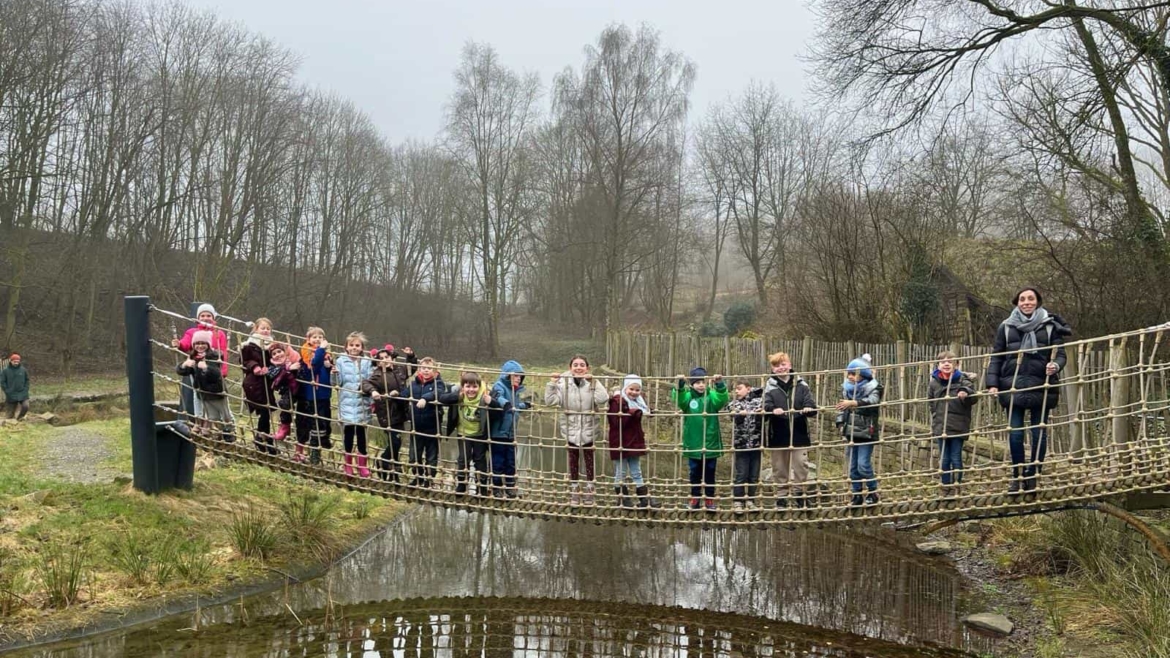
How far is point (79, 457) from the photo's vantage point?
27.5ft

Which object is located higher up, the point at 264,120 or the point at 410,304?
the point at 264,120

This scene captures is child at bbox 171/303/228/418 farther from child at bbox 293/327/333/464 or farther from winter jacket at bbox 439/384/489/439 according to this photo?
winter jacket at bbox 439/384/489/439

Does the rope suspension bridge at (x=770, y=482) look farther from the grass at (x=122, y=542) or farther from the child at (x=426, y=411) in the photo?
the grass at (x=122, y=542)

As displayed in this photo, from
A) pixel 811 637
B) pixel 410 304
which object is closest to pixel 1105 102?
pixel 811 637

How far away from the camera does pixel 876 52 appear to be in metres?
10.9

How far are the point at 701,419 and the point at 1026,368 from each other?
7.47 ft

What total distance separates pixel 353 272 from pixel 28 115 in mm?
12943

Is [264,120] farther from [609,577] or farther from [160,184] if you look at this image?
[609,577]

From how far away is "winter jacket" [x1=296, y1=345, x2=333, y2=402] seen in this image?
6129 millimetres

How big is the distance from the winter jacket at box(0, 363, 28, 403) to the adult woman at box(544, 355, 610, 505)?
981cm

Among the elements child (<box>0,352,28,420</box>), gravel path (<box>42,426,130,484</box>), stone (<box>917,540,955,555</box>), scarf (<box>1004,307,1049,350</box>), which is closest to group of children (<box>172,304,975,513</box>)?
scarf (<box>1004,307,1049,350</box>)

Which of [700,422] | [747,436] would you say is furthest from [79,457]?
[747,436]

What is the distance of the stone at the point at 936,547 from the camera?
7590 millimetres

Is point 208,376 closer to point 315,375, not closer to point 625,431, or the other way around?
point 315,375
